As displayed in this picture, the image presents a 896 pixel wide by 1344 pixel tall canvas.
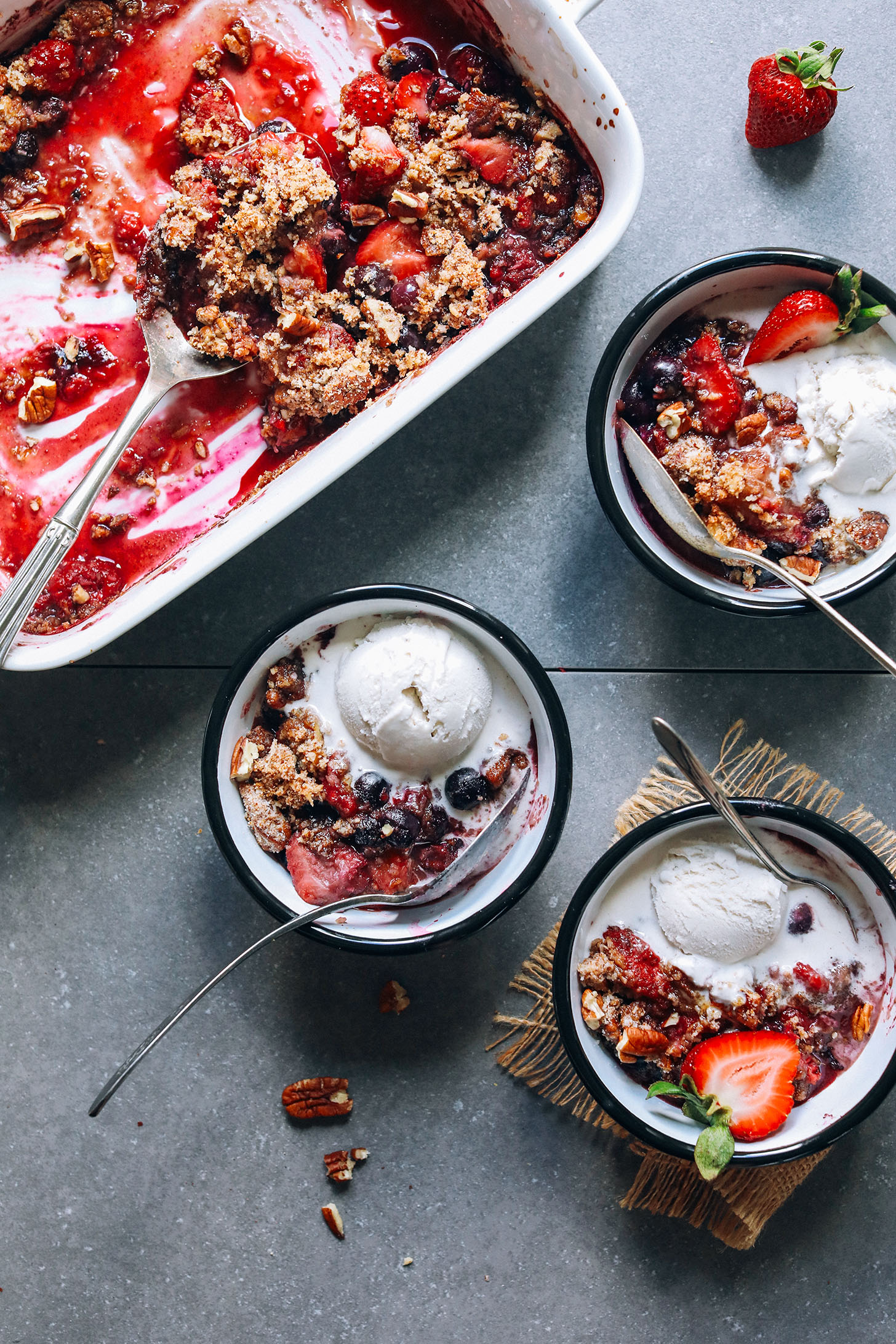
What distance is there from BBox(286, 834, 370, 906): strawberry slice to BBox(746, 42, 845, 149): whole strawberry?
1.65m

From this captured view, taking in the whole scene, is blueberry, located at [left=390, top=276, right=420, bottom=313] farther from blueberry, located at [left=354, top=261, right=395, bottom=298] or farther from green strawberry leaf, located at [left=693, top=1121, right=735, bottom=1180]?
green strawberry leaf, located at [left=693, top=1121, right=735, bottom=1180]

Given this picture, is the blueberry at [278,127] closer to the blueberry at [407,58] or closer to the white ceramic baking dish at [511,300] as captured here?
the blueberry at [407,58]

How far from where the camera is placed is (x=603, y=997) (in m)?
1.68

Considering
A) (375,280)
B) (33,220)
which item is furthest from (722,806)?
(33,220)

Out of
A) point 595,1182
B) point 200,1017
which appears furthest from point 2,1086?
point 595,1182

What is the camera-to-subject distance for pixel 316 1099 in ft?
6.15

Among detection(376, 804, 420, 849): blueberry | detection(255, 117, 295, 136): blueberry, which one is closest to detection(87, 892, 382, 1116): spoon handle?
detection(376, 804, 420, 849): blueberry

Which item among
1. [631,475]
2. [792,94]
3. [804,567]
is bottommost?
[804,567]

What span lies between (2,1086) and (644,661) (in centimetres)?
162

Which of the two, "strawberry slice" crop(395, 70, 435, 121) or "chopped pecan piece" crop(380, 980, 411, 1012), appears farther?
"chopped pecan piece" crop(380, 980, 411, 1012)

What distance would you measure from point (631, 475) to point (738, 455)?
203mm

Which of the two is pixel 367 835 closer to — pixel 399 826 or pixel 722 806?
pixel 399 826

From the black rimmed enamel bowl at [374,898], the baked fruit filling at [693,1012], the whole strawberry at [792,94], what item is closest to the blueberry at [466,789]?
the black rimmed enamel bowl at [374,898]

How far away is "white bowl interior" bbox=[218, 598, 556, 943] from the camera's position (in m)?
1.65
